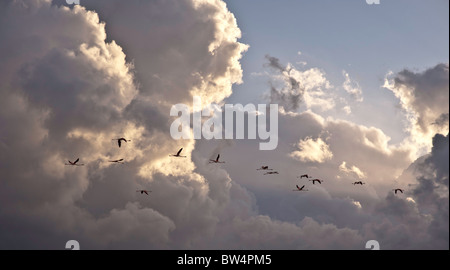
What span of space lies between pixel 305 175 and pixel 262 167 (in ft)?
48.2

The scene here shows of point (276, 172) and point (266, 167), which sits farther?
point (276, 172)

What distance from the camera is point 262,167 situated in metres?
161

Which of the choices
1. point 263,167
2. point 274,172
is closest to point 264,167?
point 263,167

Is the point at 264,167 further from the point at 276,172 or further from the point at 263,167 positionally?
the point at 276,172

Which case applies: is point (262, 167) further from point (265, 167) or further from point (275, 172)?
point (275, 172)

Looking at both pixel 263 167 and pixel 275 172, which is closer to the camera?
pixel 263 167

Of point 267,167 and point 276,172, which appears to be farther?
point 276,172

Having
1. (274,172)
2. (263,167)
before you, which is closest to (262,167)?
(263,167)

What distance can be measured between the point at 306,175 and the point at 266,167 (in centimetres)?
1366

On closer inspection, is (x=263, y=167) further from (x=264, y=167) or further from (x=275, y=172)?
(x=275, y=172)

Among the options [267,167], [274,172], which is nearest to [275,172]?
[274,172]

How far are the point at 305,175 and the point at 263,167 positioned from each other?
46.8ft

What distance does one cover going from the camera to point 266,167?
16162 centimetres

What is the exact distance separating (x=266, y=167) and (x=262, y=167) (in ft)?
4.77
